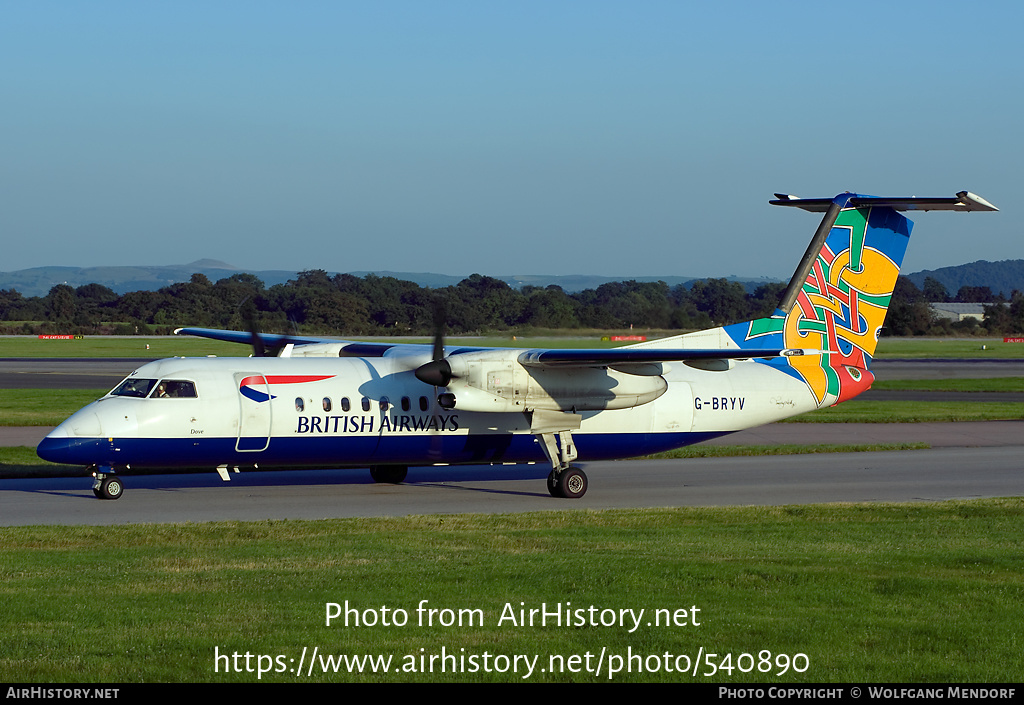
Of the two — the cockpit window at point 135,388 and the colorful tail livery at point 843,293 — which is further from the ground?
the colorful tail livery at point 843,293

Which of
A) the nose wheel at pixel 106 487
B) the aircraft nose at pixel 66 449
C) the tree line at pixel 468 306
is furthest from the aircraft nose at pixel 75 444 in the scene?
the tree line at pixel 468 306

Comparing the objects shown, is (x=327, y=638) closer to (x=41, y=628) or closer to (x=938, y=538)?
(x=41, y=628)

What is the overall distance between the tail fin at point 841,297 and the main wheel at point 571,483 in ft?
13.8

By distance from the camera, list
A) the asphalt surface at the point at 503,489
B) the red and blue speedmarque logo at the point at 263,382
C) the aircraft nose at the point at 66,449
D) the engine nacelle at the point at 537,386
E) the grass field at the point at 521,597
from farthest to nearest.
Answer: the engine nacelle at the point at 537,386 → the red and blue speedmarque logo at the point at 263,382 → the asphalt surface at the point at 503,489 → the aircraft nose at the point at 66,449 → the grass field at the point at 521,597

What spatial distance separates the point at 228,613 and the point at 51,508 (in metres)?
9.16

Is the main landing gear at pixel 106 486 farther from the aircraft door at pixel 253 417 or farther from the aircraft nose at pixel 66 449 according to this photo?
the aircraft door at pixel 253 417

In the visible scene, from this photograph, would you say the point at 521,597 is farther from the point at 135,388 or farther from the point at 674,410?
the point at 674,410

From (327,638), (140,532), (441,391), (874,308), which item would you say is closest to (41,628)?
(327,638)

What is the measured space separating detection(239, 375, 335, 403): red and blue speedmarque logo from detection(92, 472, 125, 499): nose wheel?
2.67 m

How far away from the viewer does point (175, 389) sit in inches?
684

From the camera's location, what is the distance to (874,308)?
21.4 meters

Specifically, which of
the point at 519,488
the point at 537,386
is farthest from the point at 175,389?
the point at 519,488

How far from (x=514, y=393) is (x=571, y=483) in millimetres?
2230

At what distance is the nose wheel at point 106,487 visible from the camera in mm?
17547
